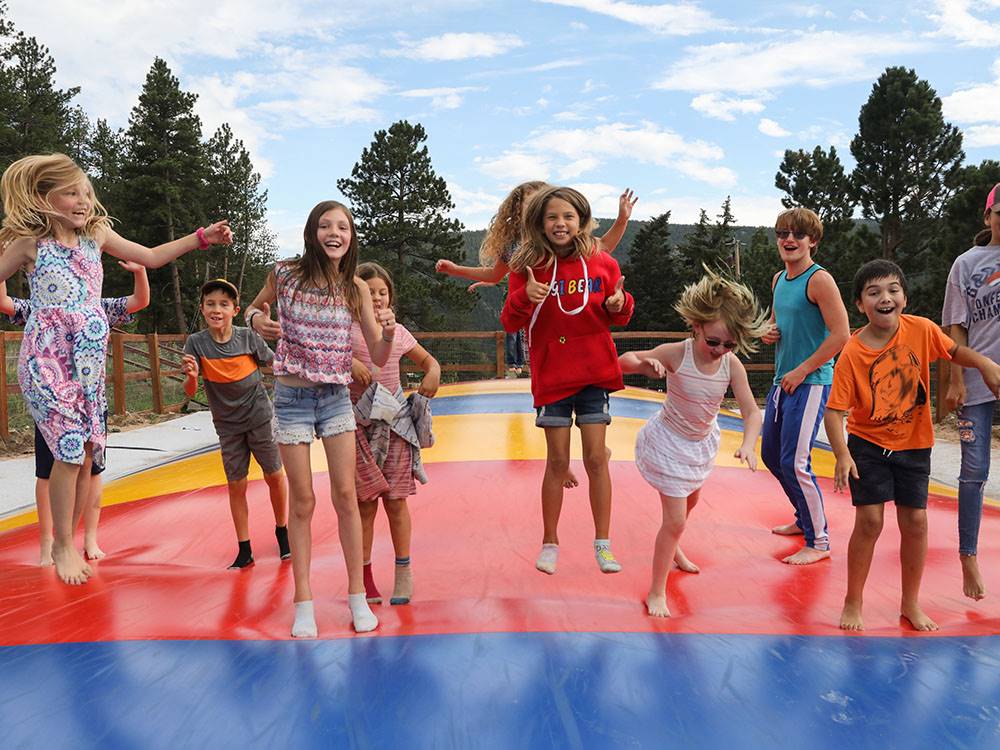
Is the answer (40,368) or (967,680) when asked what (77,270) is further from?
(967,680)

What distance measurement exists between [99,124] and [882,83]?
34.2m

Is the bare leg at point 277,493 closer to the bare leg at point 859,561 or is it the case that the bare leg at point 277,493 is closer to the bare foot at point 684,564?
the bare foot at point 684,564

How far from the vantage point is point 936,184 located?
22.9 metres

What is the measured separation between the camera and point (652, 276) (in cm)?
3164

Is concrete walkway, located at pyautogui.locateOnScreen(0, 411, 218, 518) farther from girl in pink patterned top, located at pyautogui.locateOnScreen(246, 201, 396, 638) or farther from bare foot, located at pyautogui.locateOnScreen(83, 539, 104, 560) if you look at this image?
girl in pink patterned top, located at pyautogui.locateOnScreen(246, 201, 396, 638)

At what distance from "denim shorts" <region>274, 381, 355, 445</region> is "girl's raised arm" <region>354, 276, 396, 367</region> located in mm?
192

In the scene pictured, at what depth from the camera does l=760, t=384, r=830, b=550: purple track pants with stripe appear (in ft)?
9.99

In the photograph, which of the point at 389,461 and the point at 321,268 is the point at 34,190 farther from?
the point at 389,461

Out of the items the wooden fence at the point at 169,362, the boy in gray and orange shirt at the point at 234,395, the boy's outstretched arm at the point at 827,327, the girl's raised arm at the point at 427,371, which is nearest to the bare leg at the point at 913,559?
the boy's outstretched arm at the point at 827,327

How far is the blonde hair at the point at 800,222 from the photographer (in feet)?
10.4

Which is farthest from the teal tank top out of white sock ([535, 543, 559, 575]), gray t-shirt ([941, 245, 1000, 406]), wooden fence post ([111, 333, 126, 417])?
wooden fence post ([111, 333, 126, 417])

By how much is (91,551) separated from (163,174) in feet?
95.7

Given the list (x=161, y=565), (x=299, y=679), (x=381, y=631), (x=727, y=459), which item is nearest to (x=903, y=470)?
(x=381, y=631)

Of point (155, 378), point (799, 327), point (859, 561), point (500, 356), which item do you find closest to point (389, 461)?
point (859, 561)
